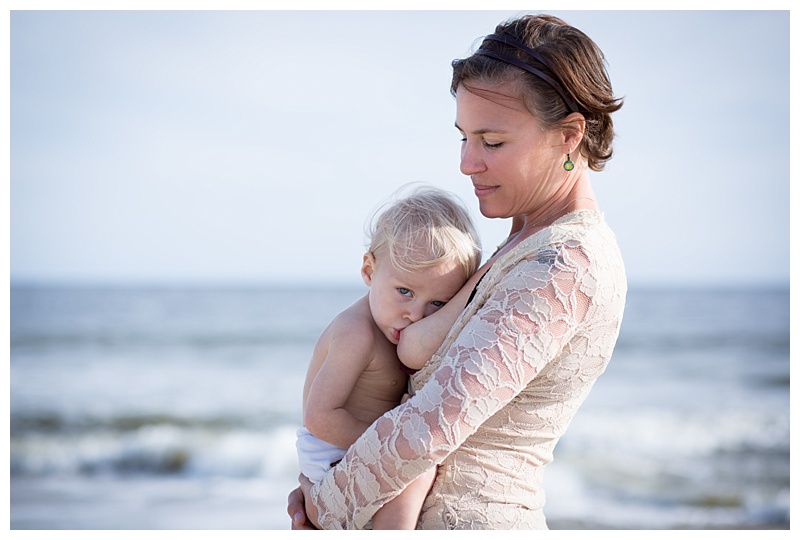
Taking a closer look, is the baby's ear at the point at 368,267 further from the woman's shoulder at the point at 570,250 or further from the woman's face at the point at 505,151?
the woman's shoulder at the point at 570,250

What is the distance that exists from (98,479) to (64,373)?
262 inches

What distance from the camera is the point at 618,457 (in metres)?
11.2

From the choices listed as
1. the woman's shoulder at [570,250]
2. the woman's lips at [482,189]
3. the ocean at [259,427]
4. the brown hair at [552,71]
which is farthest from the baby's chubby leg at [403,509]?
the ocean at [259,427]

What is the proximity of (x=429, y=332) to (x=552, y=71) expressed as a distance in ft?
2.46

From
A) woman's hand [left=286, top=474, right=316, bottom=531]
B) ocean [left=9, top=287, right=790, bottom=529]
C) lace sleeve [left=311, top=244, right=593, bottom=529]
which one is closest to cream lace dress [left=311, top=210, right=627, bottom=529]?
lace sleeve [left=311, top=244, right=593, bottom=529]

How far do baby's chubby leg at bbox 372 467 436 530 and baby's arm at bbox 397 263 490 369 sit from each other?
0.30 m

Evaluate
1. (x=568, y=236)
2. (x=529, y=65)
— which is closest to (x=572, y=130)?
(x=529, y=65)

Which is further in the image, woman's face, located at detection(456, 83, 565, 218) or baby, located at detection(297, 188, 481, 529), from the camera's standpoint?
baby, located at detection(297, 188, 481, 529)

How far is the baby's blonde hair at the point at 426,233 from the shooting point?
7.55 ft

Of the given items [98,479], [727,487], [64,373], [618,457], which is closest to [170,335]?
[64,373]

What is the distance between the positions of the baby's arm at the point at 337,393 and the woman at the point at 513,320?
0.15m

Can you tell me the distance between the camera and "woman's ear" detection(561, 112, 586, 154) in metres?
2.13

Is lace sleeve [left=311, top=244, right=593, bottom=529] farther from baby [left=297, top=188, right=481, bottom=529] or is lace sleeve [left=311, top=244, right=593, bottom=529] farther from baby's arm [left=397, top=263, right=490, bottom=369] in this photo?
baby [left=297, top=188, right=481, bottom=529]
